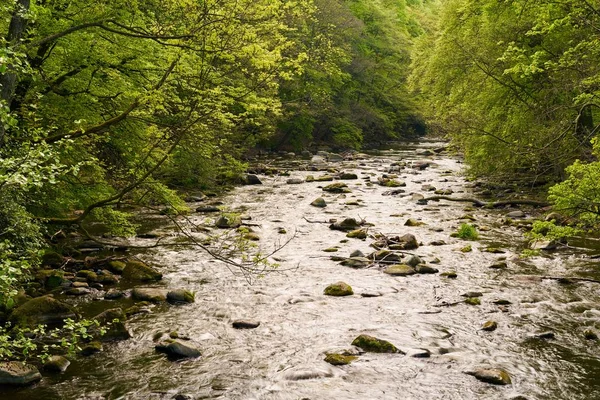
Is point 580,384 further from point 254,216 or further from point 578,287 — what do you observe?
point 254,216

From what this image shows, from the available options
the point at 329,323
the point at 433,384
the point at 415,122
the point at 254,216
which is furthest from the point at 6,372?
the point at 415,122

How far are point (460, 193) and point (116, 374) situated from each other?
20251 mm

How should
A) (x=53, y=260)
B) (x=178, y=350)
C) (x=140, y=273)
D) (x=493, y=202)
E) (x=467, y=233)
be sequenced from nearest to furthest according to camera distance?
(x=178, y=350)
(x=140, y=273)
(x=53, y=260)
(x=467, y=233)
(x=493, y=202)

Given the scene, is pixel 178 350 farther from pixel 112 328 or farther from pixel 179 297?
pixel 179 297

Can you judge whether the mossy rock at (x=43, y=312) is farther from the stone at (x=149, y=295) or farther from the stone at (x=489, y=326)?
the stone at (x=489, y=326)

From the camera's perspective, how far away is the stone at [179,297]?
35.8 feet

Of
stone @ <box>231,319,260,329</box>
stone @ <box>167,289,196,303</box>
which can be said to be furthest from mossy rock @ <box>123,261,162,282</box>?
stone @ <box>231,319,260,329</box>

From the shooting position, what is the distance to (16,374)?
23.8 ft

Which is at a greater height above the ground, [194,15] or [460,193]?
[194,15]

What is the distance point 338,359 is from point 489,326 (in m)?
3.15

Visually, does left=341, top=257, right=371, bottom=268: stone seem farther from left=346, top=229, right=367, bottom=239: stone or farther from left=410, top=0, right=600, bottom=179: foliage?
left=410, top=0, right=600, bottom=179: foliage

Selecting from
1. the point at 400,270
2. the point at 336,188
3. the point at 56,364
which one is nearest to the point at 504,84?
the point at 400,270

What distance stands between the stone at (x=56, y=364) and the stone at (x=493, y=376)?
609 cm

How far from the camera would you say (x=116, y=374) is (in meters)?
7.79
